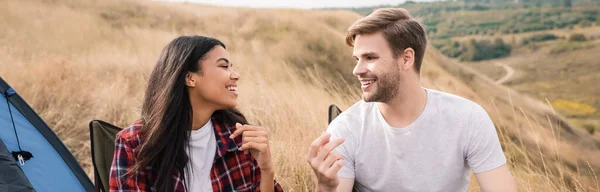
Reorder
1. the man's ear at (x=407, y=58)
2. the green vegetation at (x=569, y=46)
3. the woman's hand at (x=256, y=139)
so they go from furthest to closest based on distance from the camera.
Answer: the green vegetation at (x=569, y=46), the man's ear at (x=407, y=58), the woman's hand at (x=256, y=139)

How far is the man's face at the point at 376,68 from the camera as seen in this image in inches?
84.1

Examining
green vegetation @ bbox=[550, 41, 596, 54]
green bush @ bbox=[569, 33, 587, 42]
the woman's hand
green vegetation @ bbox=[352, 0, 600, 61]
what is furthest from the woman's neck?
green bush @ bbox=[569, 33, 587, 42]

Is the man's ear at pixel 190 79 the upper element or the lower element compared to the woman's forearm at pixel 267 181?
upper

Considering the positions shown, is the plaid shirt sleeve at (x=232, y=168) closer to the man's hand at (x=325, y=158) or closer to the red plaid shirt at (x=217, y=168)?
the red plaid shirt at (x=217, y=168)

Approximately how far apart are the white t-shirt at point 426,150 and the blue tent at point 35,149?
5.19 feet

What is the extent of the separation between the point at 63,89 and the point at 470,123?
6.01 m

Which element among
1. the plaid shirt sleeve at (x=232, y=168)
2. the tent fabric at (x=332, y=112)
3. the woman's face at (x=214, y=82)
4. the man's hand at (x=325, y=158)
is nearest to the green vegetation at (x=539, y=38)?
the tent fabric at (x=332, y=112)

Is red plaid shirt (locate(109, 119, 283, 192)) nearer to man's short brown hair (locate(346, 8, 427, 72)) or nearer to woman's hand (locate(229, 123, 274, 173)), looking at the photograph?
woman's hand (locate(229, 123, 274, 173))

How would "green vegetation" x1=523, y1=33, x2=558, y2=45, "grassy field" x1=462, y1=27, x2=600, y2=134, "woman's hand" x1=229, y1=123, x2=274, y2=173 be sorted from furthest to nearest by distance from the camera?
1. "green vegetation" x1=523, y1=33, x2=558, y2=45
2. "grassy field" x1=462, y1=27, x2=600, y2=134
3. "woman's hand" x1=229, y1=123, x2=274, y2=173

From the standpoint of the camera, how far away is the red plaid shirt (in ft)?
6.69

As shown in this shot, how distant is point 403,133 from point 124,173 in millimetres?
1022

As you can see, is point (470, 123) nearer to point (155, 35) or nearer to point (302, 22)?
point (155, 35)

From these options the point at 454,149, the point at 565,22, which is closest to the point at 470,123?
the point at 454,149

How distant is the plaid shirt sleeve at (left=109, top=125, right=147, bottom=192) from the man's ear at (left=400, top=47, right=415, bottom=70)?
3.49 ft
